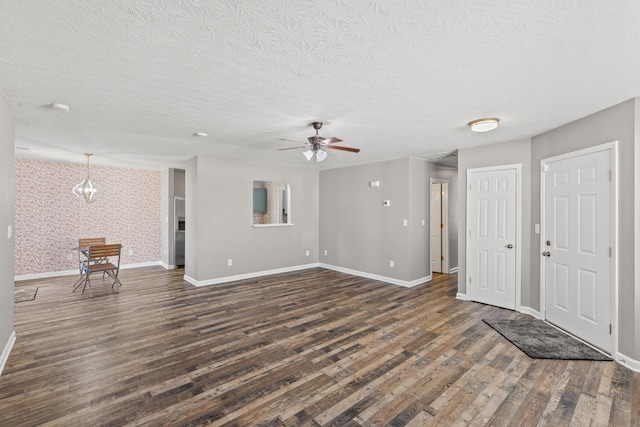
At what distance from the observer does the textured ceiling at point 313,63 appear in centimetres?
153

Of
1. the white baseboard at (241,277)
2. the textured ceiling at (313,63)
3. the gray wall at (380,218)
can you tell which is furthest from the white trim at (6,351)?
the gray wall at (380,218)

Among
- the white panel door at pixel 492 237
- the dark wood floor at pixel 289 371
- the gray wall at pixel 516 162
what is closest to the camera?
the dark wood floor at pixel 289 371

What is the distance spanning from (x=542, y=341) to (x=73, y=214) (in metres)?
8.57

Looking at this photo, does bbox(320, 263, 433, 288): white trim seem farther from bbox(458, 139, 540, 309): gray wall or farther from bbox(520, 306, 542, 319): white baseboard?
bbox(520, 306, 542, 319): white baseboard

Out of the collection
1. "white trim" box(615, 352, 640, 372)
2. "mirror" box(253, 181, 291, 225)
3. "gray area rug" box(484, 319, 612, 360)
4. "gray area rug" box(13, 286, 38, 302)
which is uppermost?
"mirror" box(253, 181, 291, 225)

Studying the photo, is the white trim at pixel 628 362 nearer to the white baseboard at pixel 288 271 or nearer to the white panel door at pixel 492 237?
the white panel door at pixel 492 237

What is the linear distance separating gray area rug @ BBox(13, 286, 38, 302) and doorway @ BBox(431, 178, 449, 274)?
7508mm

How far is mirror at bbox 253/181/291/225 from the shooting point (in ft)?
21.7

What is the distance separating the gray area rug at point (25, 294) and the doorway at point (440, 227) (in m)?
7.51

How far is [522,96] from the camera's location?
2.62m

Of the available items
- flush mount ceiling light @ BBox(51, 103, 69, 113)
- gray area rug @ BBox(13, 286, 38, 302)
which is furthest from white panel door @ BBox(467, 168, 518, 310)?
gray area rug @ BBox(13, 286, 38, 302)

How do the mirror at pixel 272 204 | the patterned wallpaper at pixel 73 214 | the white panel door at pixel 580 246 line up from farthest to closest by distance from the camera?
the mirror at pixel 272 204
the patterned wallpaper at pixel 73 214
the white panel door at pixel 580 246

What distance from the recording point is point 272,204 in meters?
6.80

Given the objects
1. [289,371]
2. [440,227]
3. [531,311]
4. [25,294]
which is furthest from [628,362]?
[25,294]
